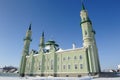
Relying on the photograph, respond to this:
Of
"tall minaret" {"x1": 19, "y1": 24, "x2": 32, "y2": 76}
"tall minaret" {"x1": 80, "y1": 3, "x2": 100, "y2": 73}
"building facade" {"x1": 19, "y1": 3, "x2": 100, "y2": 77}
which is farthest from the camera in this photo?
"tall minaret" {"x1": 19, "y1": 24, "x2": 32, "y2": 76}

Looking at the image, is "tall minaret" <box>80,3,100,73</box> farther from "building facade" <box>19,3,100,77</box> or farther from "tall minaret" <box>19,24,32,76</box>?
"tall minaret" <box>19,24,32,76</box>

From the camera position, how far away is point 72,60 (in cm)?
3834

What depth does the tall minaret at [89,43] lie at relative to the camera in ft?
113

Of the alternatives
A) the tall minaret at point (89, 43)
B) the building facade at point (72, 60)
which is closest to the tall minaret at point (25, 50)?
the building facade at point (72, 60)

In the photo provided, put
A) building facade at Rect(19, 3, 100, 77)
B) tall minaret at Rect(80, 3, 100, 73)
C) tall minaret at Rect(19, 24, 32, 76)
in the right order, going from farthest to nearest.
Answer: tall minaret at Rect(19, 24, 32, 76) < building facade at Rect(19, 3, 100, 77) < tall minaret at Rect(80, 3, 100, 73)

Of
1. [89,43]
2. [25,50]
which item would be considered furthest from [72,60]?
[25,50]

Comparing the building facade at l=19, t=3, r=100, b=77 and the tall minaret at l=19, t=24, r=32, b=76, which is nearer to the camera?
the building facade at l=19, t=3, r=100, b=77

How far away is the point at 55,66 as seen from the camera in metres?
42.8

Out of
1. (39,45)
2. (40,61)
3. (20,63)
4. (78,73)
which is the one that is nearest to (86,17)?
(78,73)

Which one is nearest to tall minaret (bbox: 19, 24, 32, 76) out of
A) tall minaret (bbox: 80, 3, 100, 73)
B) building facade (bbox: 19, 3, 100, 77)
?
building facade (bbox: 19, 3, 100, 77)

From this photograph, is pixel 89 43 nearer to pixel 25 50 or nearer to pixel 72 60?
pixel 72 60

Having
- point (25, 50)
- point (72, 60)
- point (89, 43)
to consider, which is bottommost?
point (72, 60)

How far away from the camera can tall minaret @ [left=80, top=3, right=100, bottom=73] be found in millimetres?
34344

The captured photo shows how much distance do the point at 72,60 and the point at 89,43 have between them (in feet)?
27.0
